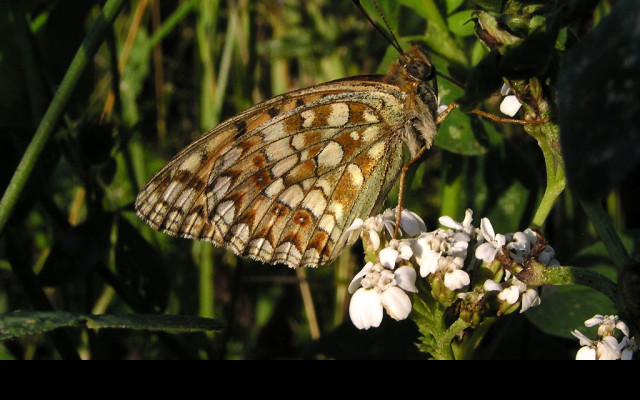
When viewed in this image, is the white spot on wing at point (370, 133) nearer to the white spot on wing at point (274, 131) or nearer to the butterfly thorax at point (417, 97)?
the butterfly thorax at point (417, 97)

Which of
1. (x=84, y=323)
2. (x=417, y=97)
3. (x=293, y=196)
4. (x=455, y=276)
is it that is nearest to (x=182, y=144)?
(x=293, y=196)

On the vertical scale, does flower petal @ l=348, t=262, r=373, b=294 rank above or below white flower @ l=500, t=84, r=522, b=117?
below

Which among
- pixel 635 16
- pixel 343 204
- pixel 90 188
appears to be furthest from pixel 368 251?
pixel 90 188

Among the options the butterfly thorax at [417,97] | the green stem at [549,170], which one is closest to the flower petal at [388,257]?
the green stem at [549,170]

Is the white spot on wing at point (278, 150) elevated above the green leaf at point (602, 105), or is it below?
above

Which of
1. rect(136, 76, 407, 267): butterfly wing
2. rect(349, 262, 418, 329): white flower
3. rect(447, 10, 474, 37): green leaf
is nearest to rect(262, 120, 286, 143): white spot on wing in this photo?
rect(136, 76, 407, 267): butterfly wing

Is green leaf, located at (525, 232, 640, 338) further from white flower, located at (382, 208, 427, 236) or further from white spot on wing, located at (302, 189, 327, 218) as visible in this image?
white spot on wing, located at (302, 189, 327, 218)
